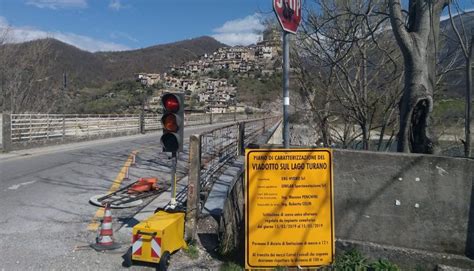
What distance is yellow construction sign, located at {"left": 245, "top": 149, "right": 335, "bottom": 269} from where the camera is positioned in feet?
15.7

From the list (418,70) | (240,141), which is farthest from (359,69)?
(418,70)

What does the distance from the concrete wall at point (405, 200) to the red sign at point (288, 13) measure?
1564mm

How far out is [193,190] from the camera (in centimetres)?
584

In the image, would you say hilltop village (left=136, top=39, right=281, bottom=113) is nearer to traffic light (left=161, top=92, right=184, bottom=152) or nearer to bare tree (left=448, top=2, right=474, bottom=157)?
traffic light (left=161, top=92, right=184, bottom=152)

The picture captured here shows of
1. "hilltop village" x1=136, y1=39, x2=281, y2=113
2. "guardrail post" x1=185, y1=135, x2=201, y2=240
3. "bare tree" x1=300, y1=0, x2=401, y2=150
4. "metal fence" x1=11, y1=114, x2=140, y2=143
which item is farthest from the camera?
"hilltop village" x1=136, y1=39, x2=281, y2=113

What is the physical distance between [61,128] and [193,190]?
56.2 ft

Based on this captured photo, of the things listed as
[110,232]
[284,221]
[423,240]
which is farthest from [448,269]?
[110,232]

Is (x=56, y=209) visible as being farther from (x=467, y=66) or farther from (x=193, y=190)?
(x=467, y=66)

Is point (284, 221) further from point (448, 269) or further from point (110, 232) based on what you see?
point (110, 232)

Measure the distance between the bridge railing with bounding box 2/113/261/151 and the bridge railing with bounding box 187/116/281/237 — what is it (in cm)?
892

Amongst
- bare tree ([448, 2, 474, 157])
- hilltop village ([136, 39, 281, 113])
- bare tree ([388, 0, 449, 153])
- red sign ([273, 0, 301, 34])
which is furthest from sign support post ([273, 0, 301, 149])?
hilltop village ([136, 39, 281, 113])

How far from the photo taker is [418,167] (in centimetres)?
464

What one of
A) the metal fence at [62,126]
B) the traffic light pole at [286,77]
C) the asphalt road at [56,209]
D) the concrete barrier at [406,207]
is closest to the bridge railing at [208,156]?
the asphalt road at [56,209]

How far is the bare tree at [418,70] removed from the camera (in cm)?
556
